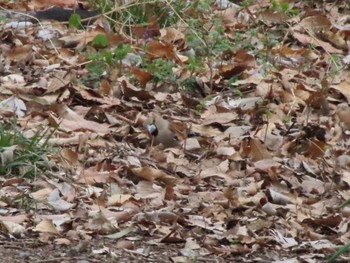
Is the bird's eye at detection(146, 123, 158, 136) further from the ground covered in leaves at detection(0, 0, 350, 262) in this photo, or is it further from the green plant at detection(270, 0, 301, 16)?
the green plant at detection(270, 0, 301, 16)

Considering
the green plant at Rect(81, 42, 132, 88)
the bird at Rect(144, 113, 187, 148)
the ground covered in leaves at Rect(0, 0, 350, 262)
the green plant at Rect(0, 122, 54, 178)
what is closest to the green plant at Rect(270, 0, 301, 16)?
the ground covered in leaves at Rect(0, 0, 350, 262)

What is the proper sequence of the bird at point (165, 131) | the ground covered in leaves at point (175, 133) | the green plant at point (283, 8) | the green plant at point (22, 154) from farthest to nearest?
the green plant at point (283, 8) → the bird at point (165, 131) → the green plant at point (22, 154) → the ground covered in leaves at point (175, 133)

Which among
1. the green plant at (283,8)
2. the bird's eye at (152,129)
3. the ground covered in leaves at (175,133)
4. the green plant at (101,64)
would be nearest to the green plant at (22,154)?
the ground covered in leaves at (175,133)

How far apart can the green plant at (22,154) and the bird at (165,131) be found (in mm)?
756

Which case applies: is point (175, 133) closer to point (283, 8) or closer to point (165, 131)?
point (165, 131)

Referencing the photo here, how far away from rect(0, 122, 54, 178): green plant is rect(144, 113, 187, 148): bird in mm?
756

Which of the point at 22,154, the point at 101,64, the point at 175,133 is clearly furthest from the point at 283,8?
the point at 22,154

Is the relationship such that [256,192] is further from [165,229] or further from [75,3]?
[75,3]

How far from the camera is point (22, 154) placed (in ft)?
15.9

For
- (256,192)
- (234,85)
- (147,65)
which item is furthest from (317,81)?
(256,192)

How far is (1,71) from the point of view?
638 cm

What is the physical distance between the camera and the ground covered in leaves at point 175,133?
169 inches

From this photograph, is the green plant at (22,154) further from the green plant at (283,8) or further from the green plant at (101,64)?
the green plant at (283,8)

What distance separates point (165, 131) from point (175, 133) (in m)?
0.06
